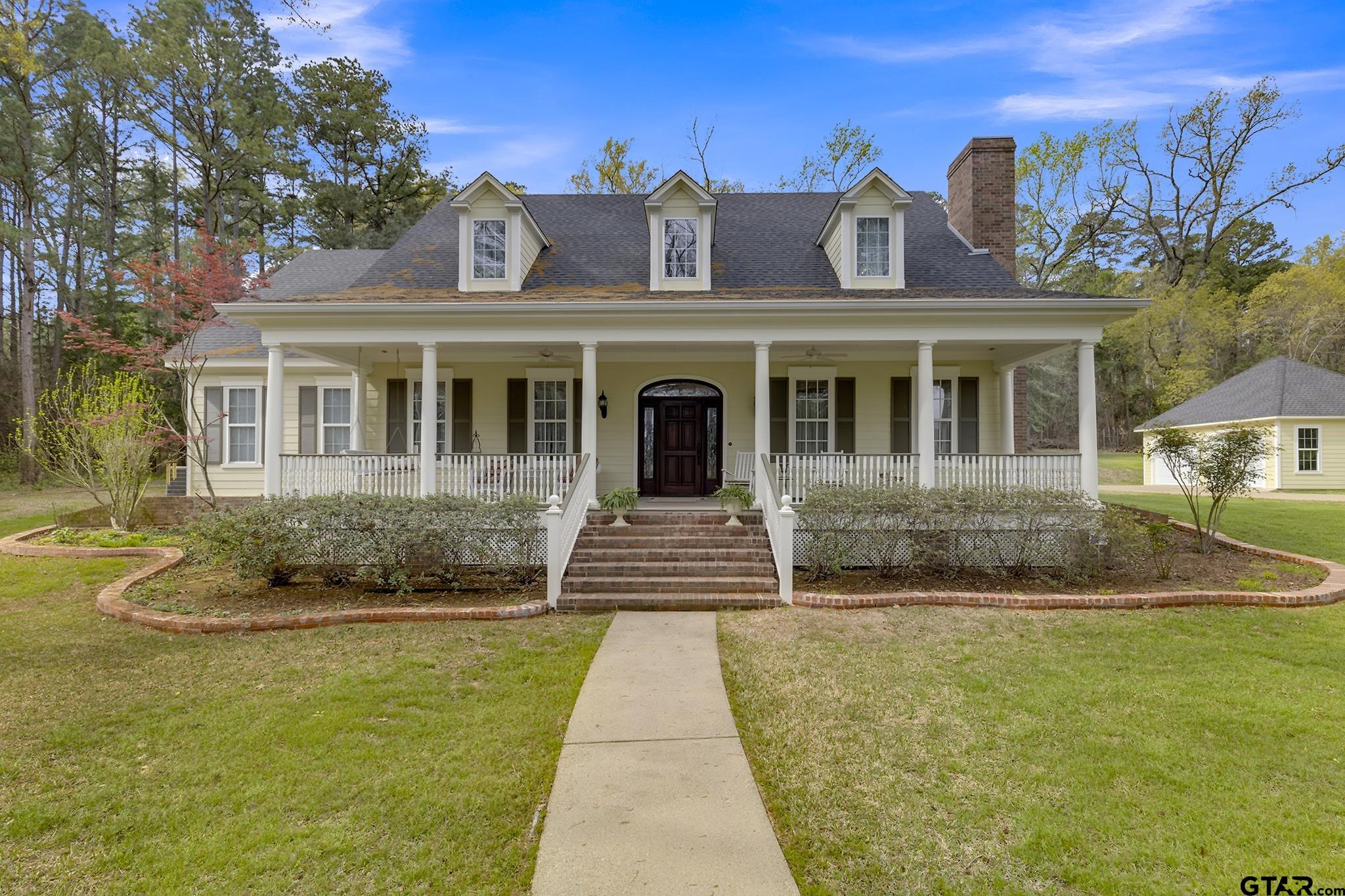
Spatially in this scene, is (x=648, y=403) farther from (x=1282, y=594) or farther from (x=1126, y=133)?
(x=1126, y=133)

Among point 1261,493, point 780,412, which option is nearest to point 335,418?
point 780,412

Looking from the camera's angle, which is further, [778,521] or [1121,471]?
[1121,471]

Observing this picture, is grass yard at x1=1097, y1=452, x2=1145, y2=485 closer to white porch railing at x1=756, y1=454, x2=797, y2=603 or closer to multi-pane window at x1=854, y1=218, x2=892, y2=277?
multi-pane window at x1=854, y1=218, x2=892, y2=277

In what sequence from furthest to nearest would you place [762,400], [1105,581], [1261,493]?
[1261,493] → [762,400] → [1105,581]

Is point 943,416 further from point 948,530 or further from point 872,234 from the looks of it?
point 948,530

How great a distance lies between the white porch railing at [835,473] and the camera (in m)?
9.31

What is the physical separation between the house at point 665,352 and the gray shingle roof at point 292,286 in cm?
16

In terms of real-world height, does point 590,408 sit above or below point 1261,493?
above

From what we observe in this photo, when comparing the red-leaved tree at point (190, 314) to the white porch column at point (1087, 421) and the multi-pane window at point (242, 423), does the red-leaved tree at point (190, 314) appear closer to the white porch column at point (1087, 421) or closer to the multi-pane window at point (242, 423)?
the multi-pane window at point (242, 423)

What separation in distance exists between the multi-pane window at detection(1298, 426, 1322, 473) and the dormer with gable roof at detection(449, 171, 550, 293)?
25.1 metres

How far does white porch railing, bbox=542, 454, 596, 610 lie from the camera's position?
7473mm

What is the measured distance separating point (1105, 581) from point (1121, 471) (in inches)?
920

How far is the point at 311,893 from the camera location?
8.69 feet

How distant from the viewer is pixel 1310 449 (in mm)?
20391
